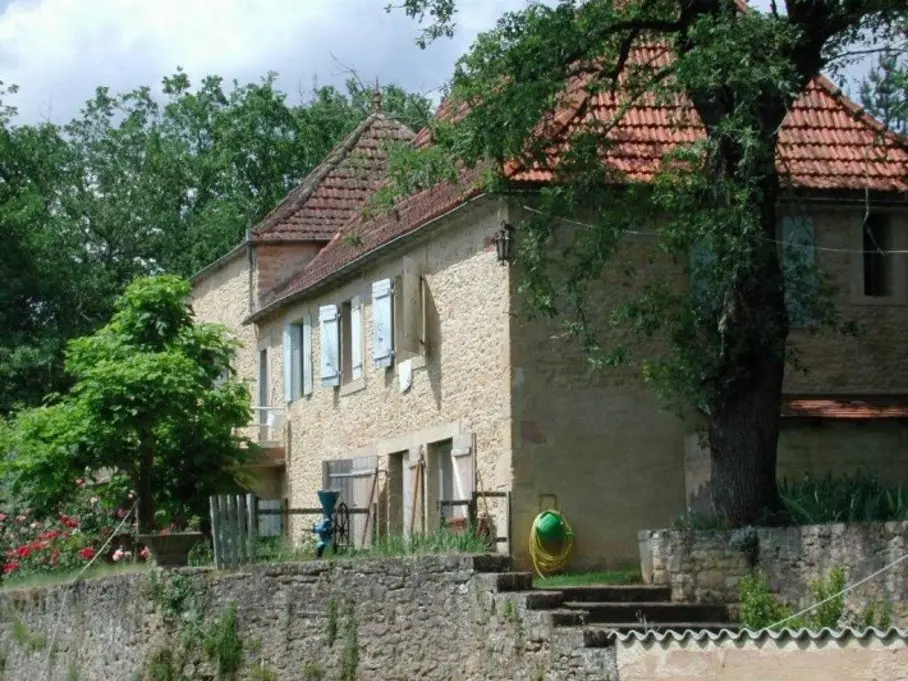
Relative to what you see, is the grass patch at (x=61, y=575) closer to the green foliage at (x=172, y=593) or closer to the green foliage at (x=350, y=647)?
the green foliage at (x=172, y=593)

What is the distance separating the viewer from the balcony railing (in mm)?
33656

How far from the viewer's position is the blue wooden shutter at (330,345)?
30.4 m

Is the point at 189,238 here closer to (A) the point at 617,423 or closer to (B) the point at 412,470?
(B) the point at 412,470

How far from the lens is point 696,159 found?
66.5 feet

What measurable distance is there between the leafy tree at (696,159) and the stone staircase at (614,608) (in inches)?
47.0

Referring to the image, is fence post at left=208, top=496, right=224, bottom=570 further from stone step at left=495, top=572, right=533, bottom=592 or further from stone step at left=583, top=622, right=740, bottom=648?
stone step at left=583, top=622, right=740, bottom=648

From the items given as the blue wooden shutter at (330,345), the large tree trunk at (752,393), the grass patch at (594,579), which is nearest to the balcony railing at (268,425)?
the blue wooden shutter at (330,345)

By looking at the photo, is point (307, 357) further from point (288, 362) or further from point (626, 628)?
point (626, 628)

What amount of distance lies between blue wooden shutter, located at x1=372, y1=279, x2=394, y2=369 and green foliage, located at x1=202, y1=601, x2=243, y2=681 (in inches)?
233

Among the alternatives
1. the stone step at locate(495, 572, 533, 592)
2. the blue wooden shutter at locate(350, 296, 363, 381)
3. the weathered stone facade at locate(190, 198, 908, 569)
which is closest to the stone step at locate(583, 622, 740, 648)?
the stone step at locate(495, 572, 533, 592)

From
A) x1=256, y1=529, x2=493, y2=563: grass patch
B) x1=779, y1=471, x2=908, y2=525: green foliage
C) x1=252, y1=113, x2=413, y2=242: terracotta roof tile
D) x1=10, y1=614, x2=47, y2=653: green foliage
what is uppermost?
x1=252, y1=113, x2=413, y2=242: terracotta roof tile

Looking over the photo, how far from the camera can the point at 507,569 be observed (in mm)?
20078

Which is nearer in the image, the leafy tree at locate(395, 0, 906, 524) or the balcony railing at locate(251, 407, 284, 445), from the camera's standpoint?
the leafy tree at locate(395, 0, 906, 524)

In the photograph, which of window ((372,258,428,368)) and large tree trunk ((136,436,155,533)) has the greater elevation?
window ((372,258,428,368))
